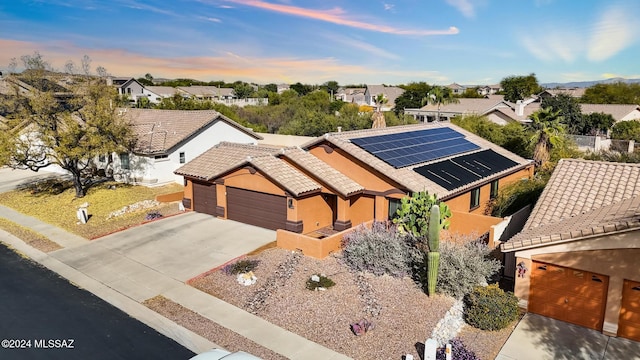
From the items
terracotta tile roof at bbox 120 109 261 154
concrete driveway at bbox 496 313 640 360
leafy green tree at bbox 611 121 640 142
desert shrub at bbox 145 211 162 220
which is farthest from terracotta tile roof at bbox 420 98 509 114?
concrete driveway at bbox 496 313 640 360

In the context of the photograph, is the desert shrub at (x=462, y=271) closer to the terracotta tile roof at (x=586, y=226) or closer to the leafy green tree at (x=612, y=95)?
the terracotta tile roof at (x=586, y=226)

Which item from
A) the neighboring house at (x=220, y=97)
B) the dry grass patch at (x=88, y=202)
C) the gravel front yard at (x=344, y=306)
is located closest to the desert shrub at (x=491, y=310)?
the gravel front yard at (x=344, y=306)

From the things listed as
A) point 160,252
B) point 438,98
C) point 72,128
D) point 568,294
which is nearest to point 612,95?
point 438,98

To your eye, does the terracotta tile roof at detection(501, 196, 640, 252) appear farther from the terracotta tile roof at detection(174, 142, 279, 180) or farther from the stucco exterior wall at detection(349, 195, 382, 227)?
the terracotta tile roof at detection(174, 142, 279, 180)

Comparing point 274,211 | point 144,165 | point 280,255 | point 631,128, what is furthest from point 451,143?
point 631,128

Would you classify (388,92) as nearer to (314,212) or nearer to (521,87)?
(521,87)
